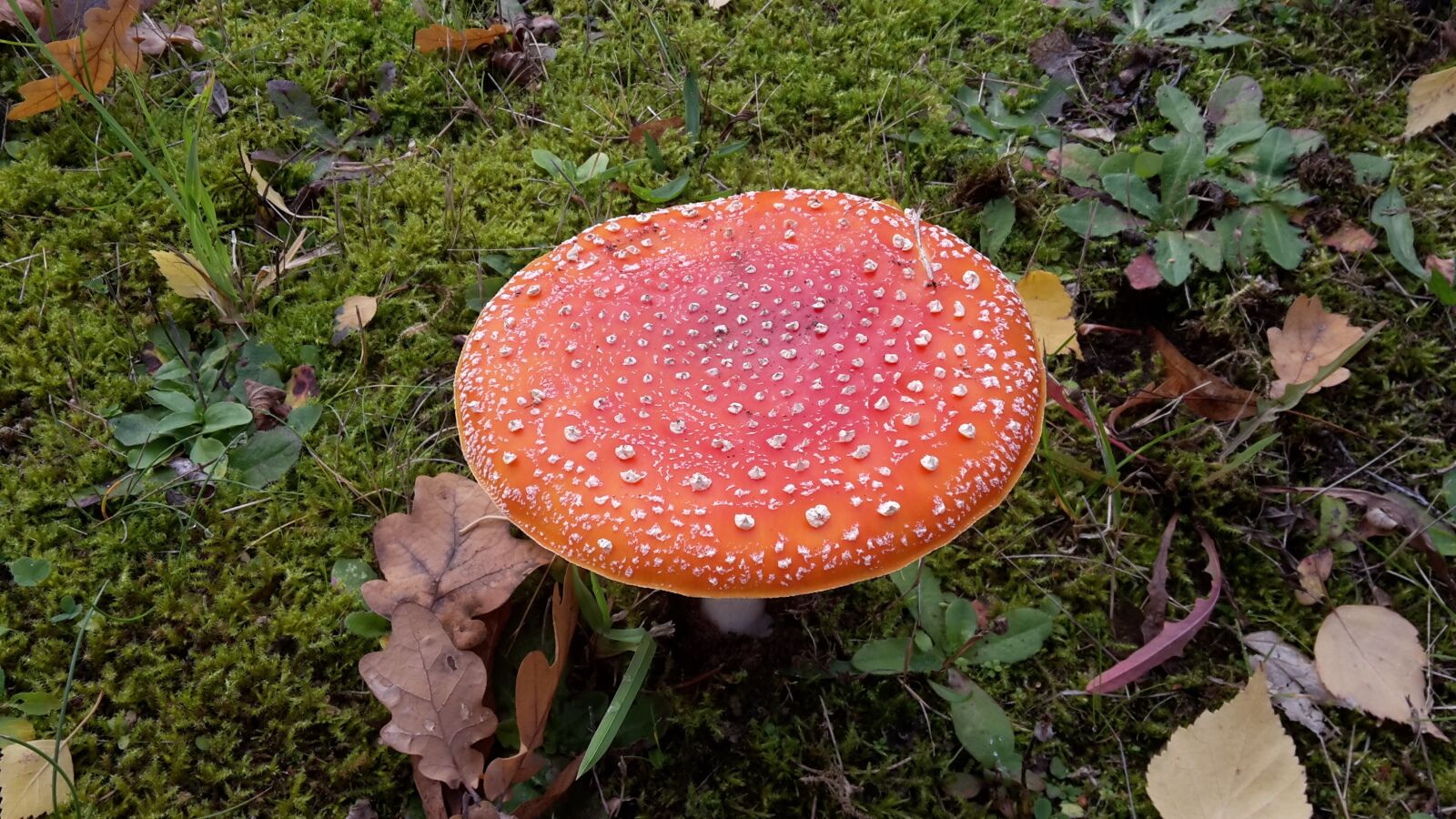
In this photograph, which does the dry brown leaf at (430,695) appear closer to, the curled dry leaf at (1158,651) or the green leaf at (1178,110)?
the curled dry leaf at (1158,651)

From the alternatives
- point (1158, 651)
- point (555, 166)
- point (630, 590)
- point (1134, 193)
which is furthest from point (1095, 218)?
point (630, 590)

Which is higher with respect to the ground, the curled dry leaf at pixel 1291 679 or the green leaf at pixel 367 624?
the green leaf at pixel 367 624

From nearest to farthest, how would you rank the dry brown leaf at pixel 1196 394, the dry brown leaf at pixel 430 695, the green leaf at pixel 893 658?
the dry brown leaf at pixel 430 695 → the green leaf at pixel 893 658 → the dry brown leaf at pixel 1196 394

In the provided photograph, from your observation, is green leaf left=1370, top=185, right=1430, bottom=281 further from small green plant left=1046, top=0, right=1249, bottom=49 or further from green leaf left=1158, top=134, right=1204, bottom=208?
Answer: small green plant left=1046, top=0, right=1249, bottom=49

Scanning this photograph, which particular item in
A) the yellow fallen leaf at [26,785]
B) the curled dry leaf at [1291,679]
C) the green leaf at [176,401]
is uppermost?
the green leaf at [176,401]

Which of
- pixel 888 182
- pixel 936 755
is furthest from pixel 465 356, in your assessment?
pixel 888 182

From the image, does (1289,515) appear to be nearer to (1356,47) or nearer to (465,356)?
(1356,47)

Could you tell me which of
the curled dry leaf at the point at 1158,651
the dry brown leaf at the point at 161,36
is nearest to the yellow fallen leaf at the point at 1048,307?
the curled dry leaf at the point at 1158,651

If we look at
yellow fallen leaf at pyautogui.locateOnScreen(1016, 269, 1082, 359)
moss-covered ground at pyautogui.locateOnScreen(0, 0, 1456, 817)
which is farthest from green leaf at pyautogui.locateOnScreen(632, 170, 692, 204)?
yellow fallen leaf at pyautogui.locateOnScreen(1016, 269, 1082, 359)

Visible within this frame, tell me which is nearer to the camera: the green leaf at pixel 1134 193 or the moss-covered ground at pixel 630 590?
the moss-covered ground at pixel 630 590
